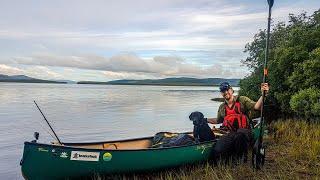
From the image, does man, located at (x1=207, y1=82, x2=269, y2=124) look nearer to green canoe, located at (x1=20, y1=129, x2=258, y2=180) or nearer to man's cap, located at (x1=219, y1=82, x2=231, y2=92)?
man's cap, located at (x1=219, y1=82, x2=231, y2=92)

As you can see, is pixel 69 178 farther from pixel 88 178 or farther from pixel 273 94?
pixel 273 94

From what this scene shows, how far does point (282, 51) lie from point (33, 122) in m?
20.4

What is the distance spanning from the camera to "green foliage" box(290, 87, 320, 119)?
18188 millimetres

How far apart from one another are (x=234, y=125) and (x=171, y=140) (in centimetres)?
186

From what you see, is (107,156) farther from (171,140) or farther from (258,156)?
(258,156)

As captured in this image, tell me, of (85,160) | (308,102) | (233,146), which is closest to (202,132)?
(233,146)

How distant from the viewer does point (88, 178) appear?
10.0 meters

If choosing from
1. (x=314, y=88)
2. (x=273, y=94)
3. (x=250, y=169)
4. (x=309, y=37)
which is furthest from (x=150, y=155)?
(x=273, y=94)

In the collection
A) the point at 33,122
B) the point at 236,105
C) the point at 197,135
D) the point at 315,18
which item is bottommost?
the point at 33,122

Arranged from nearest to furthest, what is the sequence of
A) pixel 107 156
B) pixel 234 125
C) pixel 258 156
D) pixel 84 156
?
pixel 84 156 → pixel 107 156 → pixel 258 156 → pixel 234 125

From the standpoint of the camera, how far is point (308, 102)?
19.0 meters

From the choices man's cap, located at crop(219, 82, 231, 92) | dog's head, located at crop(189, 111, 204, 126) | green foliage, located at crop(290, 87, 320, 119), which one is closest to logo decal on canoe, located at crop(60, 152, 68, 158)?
dog's head, located at crop(189, 111, 204, 126)

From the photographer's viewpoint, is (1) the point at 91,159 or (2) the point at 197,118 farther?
(2) the point at 197,118

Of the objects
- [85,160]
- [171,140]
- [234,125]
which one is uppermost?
[234,125]
